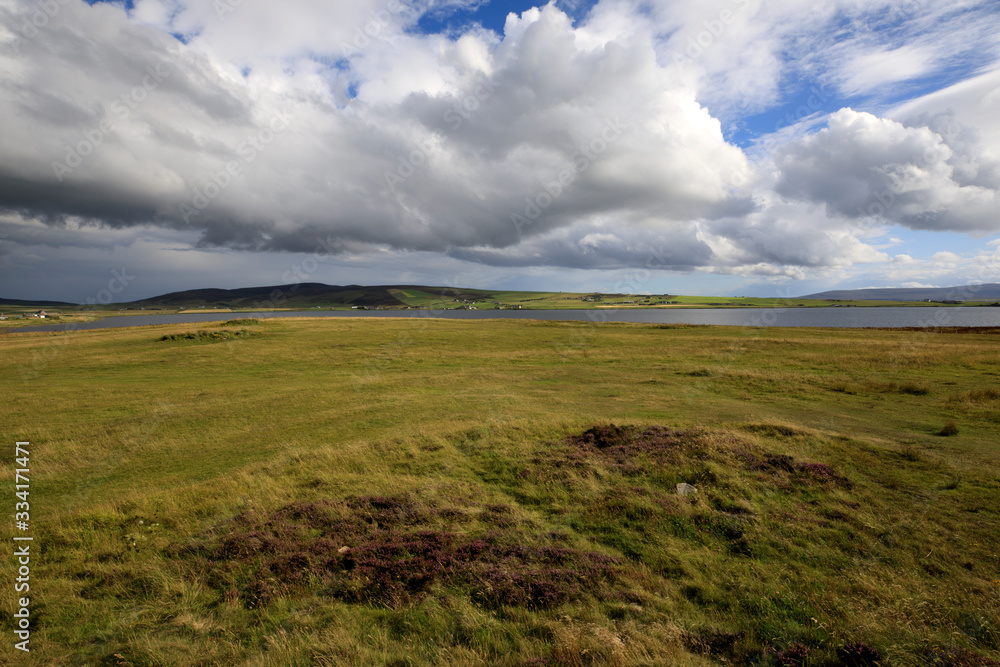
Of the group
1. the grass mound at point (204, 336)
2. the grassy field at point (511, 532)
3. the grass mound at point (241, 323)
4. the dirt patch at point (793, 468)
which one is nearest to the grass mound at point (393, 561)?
the grassy field at point (511, 532)

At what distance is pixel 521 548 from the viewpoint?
10.0m

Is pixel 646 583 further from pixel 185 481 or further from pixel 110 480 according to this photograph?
pixel 110 480

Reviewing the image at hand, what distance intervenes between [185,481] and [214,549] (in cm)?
682

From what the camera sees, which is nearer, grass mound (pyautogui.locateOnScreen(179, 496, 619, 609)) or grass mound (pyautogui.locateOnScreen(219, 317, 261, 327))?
grass mound (pyautogui.locateOnScreen(179, 496, 619, 609))

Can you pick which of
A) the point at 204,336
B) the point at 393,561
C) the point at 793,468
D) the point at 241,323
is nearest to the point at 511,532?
the point at 393,561

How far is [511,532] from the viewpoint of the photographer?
1095 centimetres

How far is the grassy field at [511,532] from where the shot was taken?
279 inches

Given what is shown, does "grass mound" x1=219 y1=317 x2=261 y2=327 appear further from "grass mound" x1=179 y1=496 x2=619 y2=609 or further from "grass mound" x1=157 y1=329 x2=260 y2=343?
"grass mound" x1=179 y1=496 x2=619 y2=609

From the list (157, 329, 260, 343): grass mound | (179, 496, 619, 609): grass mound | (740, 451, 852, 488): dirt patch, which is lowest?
(179, 496, 619, 609): grass mound

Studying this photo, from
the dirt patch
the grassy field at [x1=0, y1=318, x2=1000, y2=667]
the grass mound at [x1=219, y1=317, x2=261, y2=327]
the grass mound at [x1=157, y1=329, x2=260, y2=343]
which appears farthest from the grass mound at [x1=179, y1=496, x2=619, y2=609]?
the grass mound at [x1=219, y1=317, x2=261, y2=327]

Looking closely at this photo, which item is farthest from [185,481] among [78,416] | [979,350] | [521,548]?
[979,350]

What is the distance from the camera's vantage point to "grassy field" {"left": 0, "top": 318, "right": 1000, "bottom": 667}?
7.09 meters

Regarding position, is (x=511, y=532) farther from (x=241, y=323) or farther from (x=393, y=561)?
(x=241, y=323)

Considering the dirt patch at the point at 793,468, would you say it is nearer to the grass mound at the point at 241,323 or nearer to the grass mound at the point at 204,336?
the grass mound at the point at 204,336
